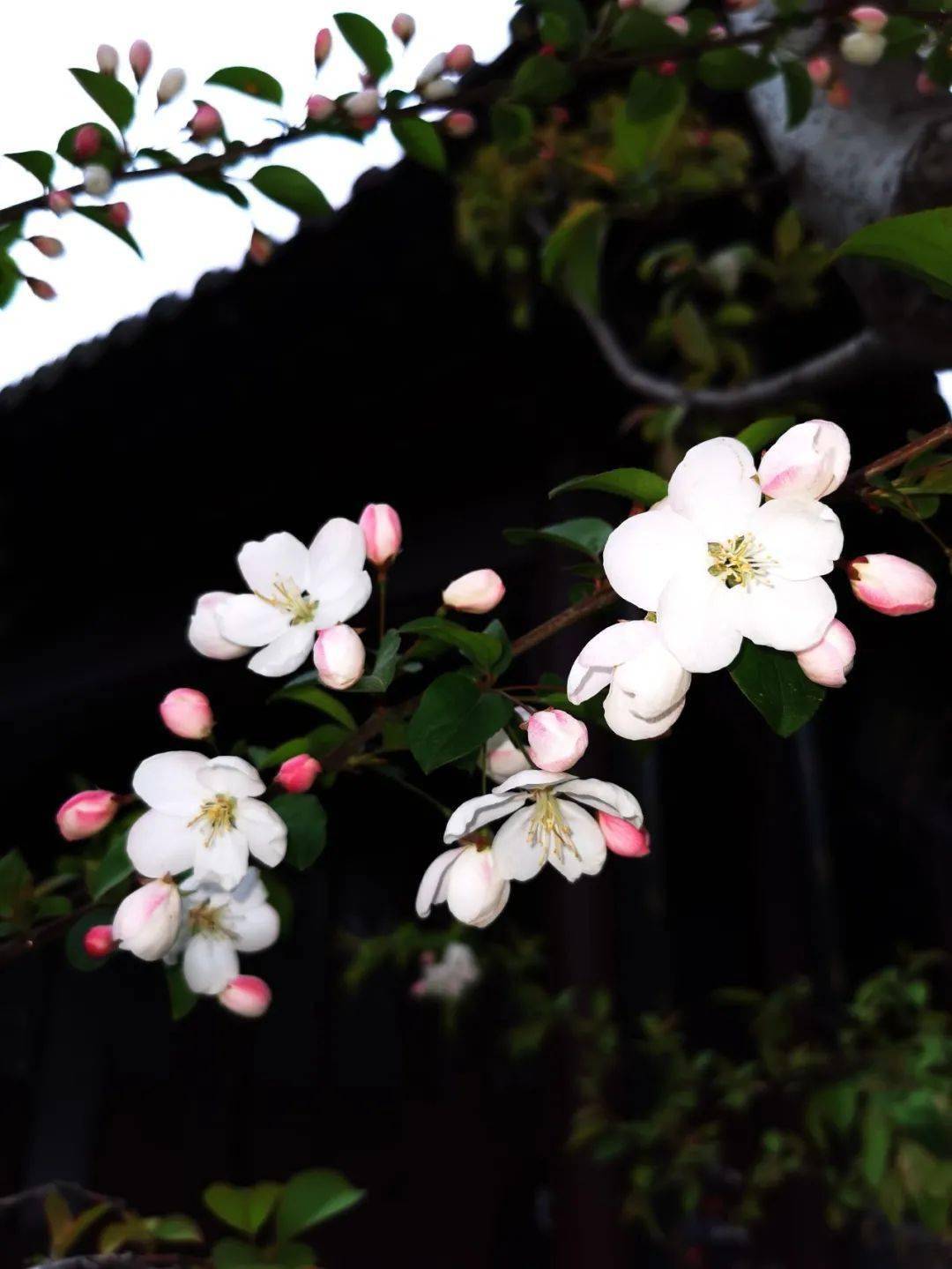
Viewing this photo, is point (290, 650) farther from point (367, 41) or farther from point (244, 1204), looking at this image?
point (367, 41)

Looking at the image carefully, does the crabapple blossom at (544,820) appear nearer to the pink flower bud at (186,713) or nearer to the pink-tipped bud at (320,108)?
the pink flower bud at (186,713)

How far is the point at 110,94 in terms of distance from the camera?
43.9 inches

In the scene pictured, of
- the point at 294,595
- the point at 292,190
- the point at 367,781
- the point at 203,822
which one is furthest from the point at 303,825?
the point at 367,781

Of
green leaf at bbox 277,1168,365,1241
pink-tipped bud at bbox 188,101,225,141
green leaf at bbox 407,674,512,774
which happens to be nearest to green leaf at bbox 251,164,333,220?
pink-tipped bud at bbox 188,101,225,141

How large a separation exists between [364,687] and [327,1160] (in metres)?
2.76

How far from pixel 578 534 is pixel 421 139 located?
0.73 meters

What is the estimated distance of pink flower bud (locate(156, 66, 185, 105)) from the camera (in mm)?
1116

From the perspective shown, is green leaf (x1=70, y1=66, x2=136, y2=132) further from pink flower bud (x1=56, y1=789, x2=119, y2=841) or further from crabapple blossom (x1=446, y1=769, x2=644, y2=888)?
crabapple blossom (x1=446, y1=769, x2=644, y2=888)

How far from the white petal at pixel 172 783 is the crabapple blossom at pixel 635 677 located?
32 cm

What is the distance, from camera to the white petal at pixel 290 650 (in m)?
0.77

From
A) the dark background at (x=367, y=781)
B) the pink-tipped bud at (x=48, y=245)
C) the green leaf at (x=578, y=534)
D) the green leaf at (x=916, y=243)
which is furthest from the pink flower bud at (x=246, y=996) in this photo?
the dark background at (x=367, y=781)

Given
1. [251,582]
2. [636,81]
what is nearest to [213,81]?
[636,81]

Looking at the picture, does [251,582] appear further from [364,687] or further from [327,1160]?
[327,1160]

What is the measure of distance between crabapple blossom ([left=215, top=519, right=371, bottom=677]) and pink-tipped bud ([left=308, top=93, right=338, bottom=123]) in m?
0.62
